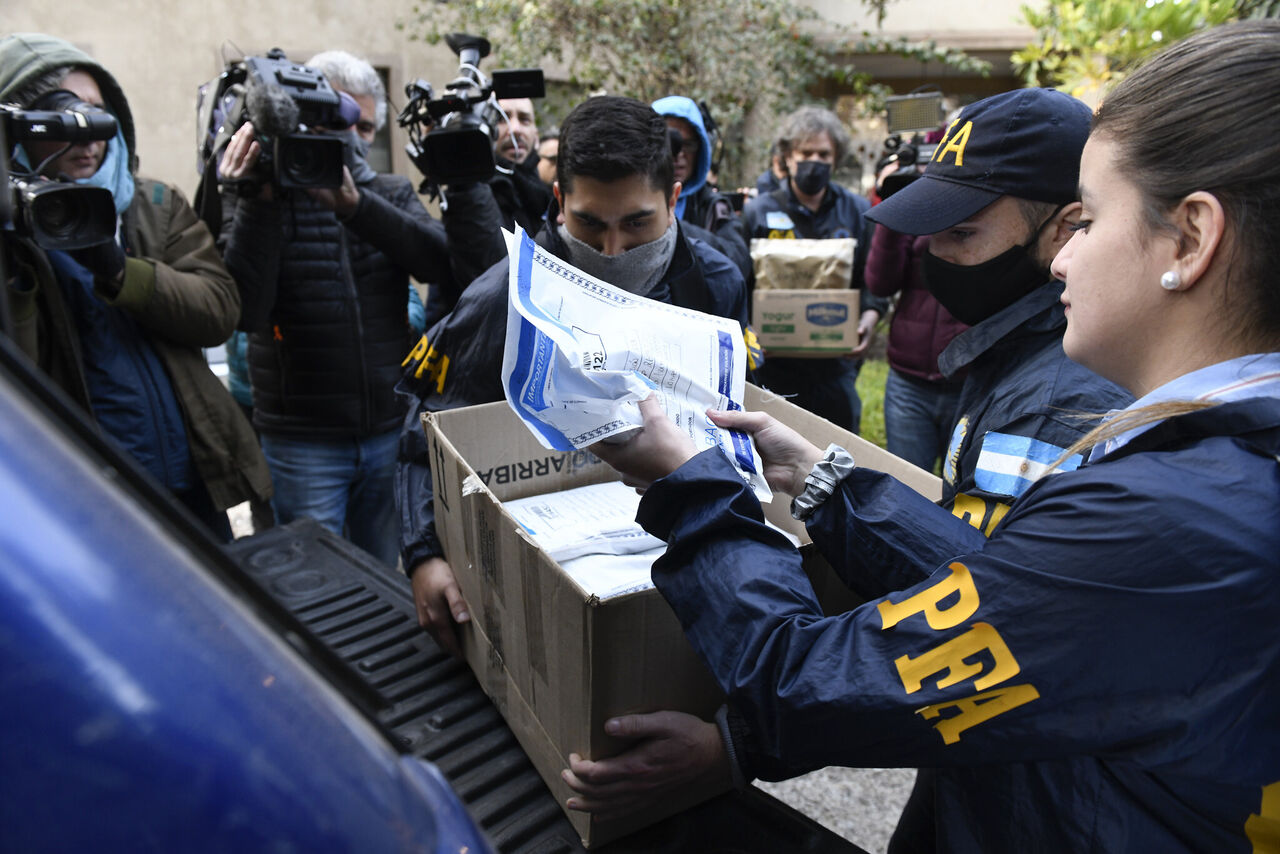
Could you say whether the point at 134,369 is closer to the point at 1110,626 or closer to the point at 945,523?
the point at 945,523

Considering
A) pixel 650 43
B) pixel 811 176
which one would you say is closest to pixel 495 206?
pixel 811 176

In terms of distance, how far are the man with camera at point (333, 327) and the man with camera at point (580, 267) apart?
84 centimetres

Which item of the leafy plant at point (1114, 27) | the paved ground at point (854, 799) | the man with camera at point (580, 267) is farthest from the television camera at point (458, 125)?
the leafy plant at point (1114, 27)

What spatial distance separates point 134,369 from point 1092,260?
231 centimetres

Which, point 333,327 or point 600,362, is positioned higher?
point 600,362

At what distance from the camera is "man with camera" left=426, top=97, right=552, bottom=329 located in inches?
108

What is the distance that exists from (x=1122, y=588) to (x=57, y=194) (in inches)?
86.8

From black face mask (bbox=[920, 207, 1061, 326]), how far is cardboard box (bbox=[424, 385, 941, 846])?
1.04ft

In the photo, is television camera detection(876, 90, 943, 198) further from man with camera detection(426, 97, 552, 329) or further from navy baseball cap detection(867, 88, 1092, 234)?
navy baseball cap detection(867, 88, 1092, 234)

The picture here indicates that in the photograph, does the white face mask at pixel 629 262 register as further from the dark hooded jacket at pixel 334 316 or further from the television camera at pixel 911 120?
the television camera at pixel 911 120

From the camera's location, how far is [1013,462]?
3.94 ft

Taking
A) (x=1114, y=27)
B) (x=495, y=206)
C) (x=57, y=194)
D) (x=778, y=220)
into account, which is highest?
(x=1114, y=27)

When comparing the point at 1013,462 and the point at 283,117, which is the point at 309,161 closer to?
the point at 283,117

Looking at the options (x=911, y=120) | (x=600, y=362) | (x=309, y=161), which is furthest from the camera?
(x=911, y=120)
